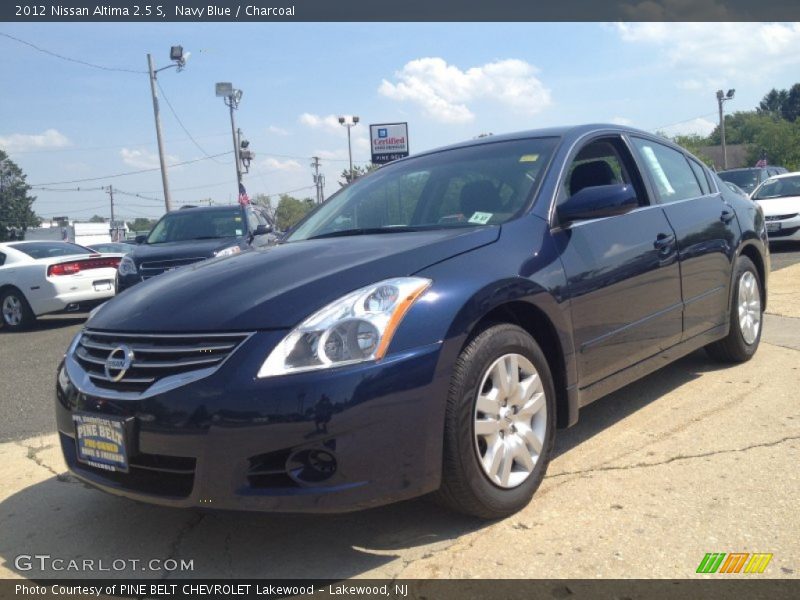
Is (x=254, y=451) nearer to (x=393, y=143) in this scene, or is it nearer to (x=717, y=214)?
(x=717, y=214)

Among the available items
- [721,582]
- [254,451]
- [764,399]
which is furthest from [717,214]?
[254,451]

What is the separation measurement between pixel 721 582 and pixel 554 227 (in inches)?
63.3

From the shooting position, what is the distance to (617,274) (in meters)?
3.53

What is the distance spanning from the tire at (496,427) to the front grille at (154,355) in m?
0.83

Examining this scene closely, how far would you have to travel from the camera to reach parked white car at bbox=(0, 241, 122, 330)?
33.8 ft

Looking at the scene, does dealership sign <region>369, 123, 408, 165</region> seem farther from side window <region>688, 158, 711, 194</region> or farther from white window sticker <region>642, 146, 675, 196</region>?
white window sticker <region>642, 146, 675, 196</region>

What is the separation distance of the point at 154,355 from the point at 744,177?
760 inches

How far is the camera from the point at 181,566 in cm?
266

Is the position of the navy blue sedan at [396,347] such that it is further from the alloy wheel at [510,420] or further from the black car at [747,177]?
the black car at [747,177]

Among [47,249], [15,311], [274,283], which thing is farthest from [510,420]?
[47,249]

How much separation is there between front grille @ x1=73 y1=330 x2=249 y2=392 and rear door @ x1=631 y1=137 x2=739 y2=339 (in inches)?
108

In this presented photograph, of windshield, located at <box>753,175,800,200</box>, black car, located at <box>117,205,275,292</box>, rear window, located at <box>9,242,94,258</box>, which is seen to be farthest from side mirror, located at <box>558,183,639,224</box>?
windshield, located at <box>753,175,800,200</box>

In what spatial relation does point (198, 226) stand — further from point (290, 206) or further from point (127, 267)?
point (290, 206)

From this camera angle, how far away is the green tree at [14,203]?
75625mm
